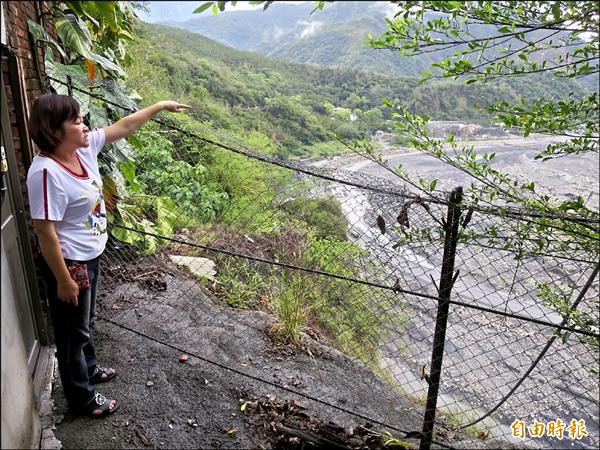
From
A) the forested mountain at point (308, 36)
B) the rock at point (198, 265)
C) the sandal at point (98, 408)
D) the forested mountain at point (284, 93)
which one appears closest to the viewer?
the sandal at point (98, 408)

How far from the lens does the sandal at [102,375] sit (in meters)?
2.08

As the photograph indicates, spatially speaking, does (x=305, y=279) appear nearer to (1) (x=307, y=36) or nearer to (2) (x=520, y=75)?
(2) (x=520, y=75)

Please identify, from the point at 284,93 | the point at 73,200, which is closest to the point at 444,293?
the point at 73,200

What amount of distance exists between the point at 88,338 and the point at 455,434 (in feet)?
6.79

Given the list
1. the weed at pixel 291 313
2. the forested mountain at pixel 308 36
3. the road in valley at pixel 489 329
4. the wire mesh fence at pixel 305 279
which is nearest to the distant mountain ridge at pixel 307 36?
the forested mountain at pixel 308 36

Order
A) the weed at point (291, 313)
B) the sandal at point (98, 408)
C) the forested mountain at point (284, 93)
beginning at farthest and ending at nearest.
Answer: the forested mountain at point (284, 93) < the weed at point (291, 313) < the sandal at point (98, 408)

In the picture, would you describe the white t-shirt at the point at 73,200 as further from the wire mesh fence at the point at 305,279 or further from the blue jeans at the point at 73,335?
the wire mesh fence at the point at 305,279

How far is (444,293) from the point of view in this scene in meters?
1.75

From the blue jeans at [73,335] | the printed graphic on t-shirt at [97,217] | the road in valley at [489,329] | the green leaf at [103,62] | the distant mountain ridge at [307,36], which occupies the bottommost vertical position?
the road in valley at [489,329]

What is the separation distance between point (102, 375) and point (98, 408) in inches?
10.7

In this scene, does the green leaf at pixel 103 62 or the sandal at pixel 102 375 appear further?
the green leaf at pixel 103 62

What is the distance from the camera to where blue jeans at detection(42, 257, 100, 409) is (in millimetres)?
1651

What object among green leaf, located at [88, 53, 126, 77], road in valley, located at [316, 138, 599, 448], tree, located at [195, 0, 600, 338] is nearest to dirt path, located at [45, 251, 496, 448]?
road in valley, located at [316, 138, 599, 448]

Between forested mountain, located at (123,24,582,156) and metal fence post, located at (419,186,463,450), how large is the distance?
7549 millimetres
